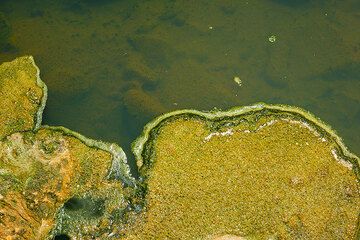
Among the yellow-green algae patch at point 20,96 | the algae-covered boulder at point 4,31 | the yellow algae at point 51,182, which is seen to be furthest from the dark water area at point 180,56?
the yellow algae at point 51,182

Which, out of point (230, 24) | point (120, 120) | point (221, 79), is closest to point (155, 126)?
point (120, 120)

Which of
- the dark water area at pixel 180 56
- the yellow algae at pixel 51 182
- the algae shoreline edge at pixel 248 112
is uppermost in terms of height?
the dark water area at pixel 180 56

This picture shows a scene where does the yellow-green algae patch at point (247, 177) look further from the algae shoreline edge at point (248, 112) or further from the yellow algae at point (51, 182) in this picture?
the yellow algae at point (51, 182)

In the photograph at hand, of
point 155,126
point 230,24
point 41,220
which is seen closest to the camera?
point 41,220

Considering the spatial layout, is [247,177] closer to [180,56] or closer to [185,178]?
[185,178]

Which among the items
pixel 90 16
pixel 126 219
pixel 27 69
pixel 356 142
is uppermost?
pixel 90 16

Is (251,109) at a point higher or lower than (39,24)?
lower

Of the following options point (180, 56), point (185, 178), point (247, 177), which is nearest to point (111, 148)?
point (185, 178)

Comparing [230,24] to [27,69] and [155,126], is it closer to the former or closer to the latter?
[155,126]
